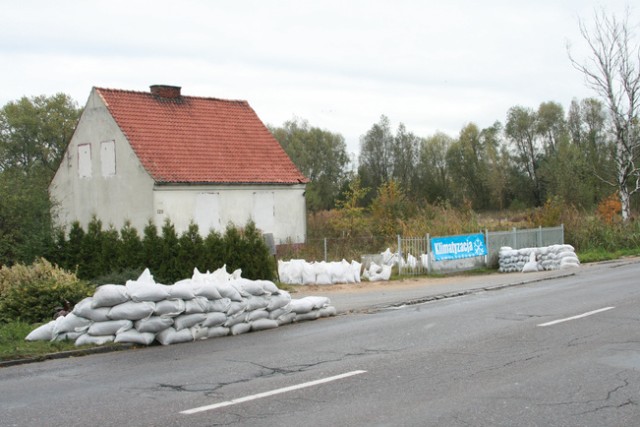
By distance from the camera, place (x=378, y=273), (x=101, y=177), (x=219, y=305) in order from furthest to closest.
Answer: (x=101, y=177) → (x=378, y=273) → (x=219, y=305)

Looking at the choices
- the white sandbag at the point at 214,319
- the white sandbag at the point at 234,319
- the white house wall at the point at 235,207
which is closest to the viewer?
the white sandbag at the point at 214,319

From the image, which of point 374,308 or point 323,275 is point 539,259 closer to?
point 323,275

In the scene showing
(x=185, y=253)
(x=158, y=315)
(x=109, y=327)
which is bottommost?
(x=109, y=327)

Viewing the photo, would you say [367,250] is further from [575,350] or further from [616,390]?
[616,390]

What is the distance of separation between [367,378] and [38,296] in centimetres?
831

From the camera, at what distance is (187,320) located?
39.5 feet

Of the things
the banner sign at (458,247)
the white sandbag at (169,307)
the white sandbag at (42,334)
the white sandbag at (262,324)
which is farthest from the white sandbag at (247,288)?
the banner sign at (458,247)

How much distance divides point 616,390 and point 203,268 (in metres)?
15.1

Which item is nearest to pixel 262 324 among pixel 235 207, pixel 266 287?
pixel 266 287

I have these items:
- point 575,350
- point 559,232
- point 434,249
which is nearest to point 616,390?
point 575,350

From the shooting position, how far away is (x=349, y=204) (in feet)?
122

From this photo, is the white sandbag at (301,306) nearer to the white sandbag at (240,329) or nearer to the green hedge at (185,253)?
the white sandbag at (240,329)

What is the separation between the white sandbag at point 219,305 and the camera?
12484 millimetres

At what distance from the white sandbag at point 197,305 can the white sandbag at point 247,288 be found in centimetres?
82
